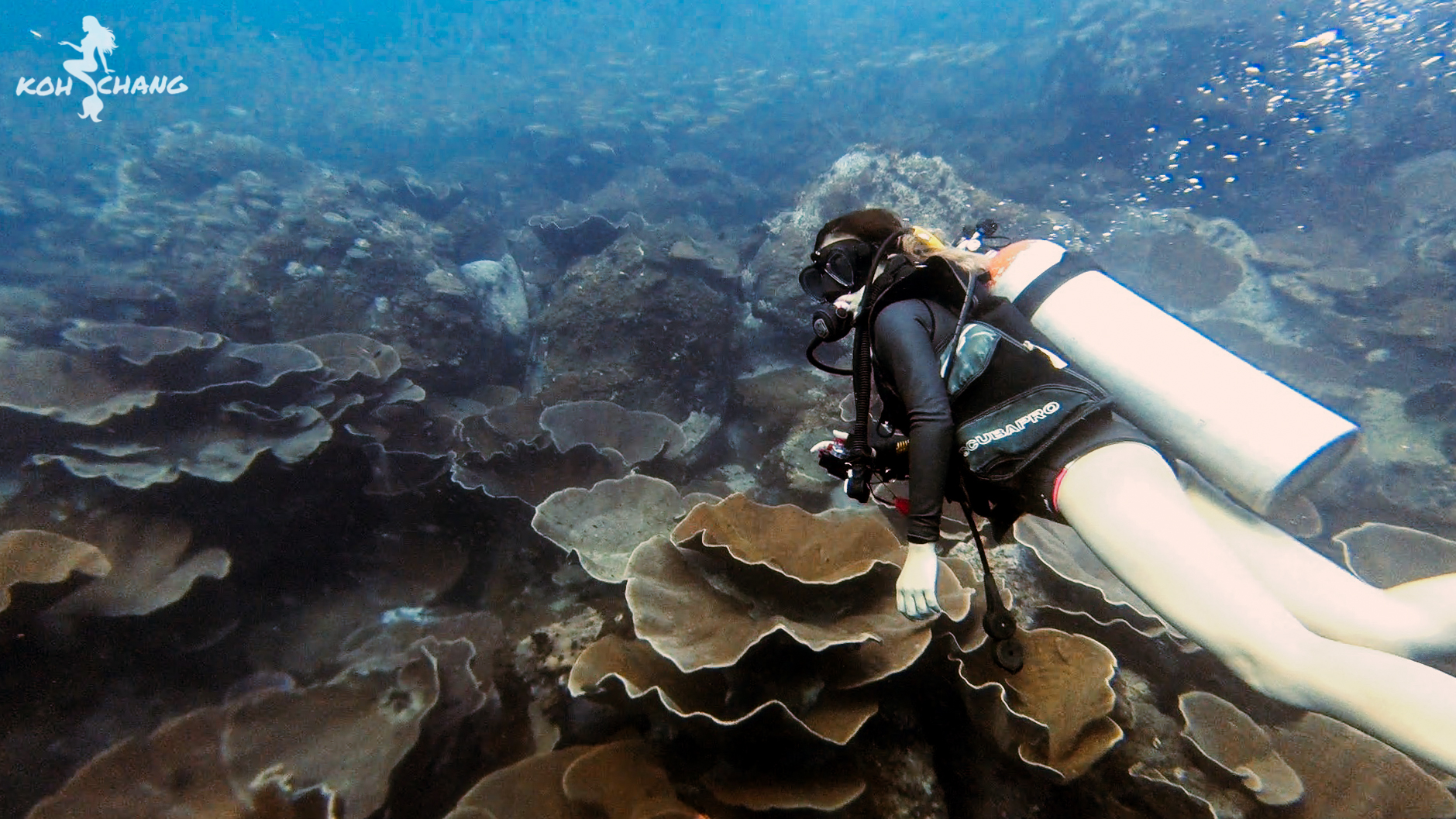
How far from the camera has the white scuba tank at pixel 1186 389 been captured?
78.2 inches

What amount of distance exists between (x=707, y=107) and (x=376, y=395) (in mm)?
22942

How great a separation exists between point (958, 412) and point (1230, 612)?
98 centimetres

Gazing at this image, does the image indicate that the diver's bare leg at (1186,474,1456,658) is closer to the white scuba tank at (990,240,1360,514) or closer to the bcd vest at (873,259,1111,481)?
the white scuba tank at (990,240,1360,514)

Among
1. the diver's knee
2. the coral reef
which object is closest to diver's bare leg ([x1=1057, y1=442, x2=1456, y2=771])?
the diver's knee

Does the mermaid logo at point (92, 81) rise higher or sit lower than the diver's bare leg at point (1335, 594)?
higher

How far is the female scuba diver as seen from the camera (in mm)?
1517

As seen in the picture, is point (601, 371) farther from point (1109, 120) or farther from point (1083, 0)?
point (1083, 0)

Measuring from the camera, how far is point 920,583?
1932 mm

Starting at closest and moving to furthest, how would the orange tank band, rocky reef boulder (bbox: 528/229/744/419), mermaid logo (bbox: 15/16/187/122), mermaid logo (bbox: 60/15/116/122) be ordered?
the orange tank band < rocky reef boulder (bbox: 528/229/744/419) < mermaid logo (bbox: 60/15/116/122) < mermaid logo (bbox: 15/16/187/122)

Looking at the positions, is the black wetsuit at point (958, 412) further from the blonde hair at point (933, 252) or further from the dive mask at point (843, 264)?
the dive mask at point (843, 264)

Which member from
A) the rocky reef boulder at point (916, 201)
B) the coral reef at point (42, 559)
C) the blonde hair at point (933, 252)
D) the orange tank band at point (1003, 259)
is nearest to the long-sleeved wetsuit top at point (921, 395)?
the blonde hair at point (933, 252)

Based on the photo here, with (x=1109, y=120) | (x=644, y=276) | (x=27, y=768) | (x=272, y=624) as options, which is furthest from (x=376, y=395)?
(x=1109, y=120)

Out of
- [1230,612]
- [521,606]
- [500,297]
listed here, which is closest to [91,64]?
[500,297]

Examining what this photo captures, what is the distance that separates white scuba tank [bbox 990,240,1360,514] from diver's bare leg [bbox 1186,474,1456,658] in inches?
8.3
